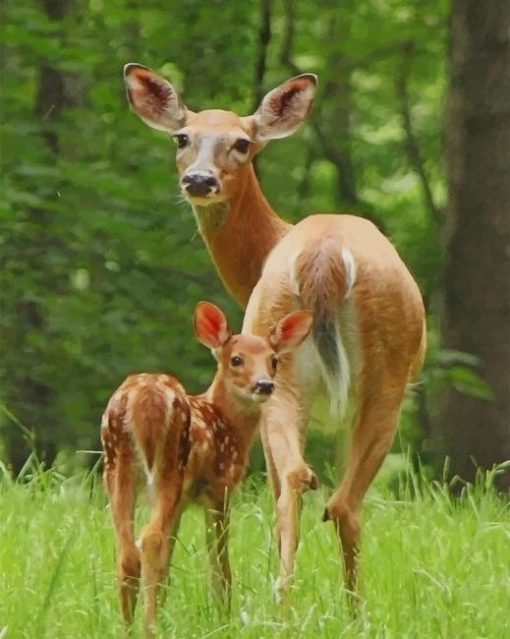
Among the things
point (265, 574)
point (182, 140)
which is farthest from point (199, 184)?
point (265, 574)

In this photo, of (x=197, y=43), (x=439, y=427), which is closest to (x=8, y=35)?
(x=197, y=43)

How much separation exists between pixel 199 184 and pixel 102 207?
4.04 m

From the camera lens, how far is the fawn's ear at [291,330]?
5.00m

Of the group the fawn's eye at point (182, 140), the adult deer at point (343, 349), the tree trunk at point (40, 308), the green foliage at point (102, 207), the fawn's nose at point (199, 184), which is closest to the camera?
the adult deer at point (343, 349)

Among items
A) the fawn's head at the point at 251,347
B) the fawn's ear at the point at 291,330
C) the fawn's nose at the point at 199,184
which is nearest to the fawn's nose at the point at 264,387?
the fawn's head at the point at 251,347

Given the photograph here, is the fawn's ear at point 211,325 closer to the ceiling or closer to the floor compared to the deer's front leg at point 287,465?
closer to the ceiling

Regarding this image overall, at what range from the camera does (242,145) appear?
20.6 ft

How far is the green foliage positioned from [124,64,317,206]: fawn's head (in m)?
2.63

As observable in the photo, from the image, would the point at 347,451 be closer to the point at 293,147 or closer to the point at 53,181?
the point at 53,181

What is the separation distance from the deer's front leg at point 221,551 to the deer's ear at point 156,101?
2107mm

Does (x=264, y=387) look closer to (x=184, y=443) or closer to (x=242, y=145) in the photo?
(x=184, y=443)

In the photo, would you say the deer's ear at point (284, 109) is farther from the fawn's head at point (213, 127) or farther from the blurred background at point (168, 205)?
the blurred background at point (168, 205)

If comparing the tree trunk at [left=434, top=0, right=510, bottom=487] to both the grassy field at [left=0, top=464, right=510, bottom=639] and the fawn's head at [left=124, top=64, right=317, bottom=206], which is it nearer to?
the grassy field at [left=0, top=464, right=510, bottom=639]

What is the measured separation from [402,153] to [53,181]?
6439 mm
